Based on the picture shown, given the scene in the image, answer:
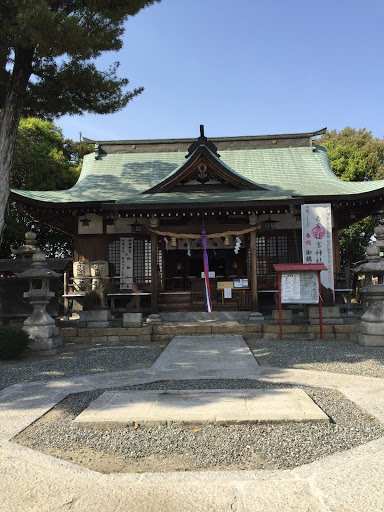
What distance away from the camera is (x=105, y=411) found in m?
3.89

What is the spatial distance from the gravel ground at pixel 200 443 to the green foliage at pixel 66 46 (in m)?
8.08

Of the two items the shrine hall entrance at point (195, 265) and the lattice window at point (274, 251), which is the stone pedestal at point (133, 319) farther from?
the shrine hall entrance at point (195, 265)

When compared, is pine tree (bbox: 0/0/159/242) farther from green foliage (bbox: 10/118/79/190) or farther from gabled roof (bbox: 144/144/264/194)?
green foliage (bbox: 10/118/79/190)

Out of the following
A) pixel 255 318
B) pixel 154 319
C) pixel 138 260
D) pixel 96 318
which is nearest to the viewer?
pixel 96 318

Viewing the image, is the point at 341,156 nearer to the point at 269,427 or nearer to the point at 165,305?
the point at 165,305

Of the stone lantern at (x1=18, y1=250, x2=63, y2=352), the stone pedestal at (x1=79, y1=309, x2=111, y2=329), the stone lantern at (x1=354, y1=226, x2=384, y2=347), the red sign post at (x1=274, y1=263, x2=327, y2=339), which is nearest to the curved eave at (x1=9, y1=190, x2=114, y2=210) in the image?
the stone lantern at (x1=18, y1=250, x2=63, y2=352)

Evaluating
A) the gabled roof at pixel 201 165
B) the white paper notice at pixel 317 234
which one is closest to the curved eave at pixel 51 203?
the gabled roof at pixel 201 165

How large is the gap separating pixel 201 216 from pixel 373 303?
21.1ft

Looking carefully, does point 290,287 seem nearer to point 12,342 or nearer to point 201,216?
point 201,216

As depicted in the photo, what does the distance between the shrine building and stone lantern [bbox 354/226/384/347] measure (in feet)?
5.27

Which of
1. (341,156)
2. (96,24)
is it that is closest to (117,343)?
(96,24)

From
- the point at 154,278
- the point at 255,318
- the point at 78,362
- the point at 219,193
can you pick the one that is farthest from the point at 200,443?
the point at 219,193

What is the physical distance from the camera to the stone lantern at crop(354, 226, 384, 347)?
8.00m

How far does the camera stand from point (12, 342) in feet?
24.0
